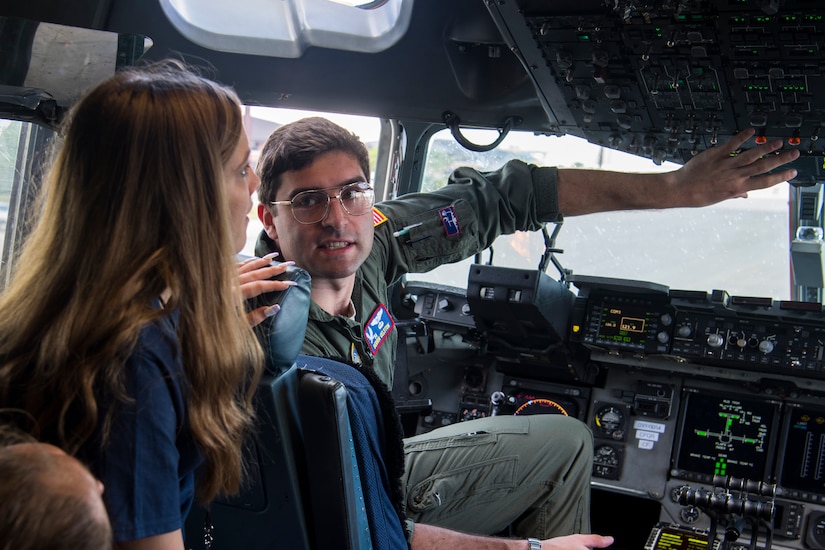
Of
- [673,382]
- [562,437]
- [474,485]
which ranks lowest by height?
[474,485]

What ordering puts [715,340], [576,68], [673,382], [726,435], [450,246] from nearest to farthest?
1. [576,68]
2. [450,246]
3. [715,340]
4. [726,435]
5. [673,382]

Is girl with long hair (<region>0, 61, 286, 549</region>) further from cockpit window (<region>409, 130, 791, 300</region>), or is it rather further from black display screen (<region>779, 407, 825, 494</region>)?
black display screen (<region>779, 407, 825, 494</region>)

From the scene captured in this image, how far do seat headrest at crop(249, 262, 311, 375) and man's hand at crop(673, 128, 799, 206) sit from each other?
4.35ft

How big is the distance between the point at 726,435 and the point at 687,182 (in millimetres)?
1327

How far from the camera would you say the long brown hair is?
1.09 metres

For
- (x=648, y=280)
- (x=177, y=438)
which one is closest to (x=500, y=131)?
(x=648, y=280)

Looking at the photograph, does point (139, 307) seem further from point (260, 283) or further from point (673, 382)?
point (673, 382)

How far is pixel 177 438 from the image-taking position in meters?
1.19

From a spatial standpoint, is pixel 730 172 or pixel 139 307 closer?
pixel 139 307

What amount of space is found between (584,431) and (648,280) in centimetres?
113

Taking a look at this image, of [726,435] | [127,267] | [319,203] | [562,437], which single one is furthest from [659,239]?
[127,267]

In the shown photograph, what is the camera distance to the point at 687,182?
2457mm

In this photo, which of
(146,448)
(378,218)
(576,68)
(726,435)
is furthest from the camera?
(726,435)

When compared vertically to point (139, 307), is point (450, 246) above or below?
above
